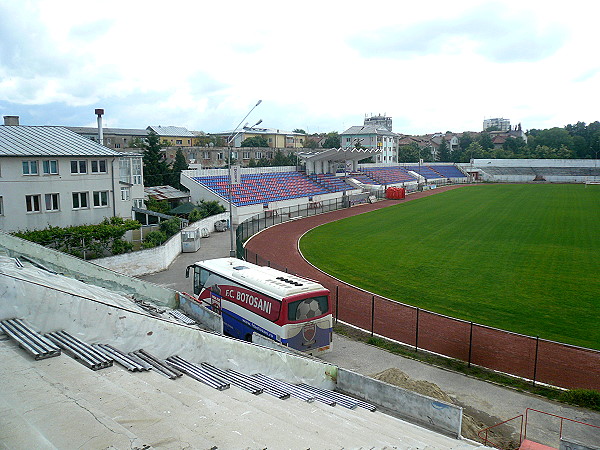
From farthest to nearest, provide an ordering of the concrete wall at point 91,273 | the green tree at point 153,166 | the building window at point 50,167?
the green tree at point 153,166, the building window at point 50,167, the concrete wall at point 91,273

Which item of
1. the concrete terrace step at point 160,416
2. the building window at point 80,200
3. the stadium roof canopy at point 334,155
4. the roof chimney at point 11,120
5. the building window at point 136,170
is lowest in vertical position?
the concrete terrace step at point 160,416

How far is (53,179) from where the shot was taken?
97.3 ft

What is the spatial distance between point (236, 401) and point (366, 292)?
15.0 meters

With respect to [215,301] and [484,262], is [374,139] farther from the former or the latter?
[215,301]

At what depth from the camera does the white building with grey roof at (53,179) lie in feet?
91.5

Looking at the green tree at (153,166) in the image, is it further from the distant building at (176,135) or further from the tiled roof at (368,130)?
the tiled roof at (368,130)

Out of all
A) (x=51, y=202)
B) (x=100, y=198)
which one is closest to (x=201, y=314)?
(x=51, y=202)

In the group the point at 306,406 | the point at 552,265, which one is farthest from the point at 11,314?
the point at 552,265

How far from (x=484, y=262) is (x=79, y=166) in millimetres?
26646

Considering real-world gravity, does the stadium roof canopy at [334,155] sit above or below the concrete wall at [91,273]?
above

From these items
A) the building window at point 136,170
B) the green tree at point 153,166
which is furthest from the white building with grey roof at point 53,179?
the green tree at point 153,166

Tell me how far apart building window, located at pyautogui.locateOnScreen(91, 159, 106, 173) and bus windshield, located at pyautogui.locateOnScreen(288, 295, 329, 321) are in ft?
73.4

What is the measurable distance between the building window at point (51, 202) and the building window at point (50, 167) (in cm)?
144

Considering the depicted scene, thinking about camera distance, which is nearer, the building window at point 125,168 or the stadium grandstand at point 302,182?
the building window at point 125,168
